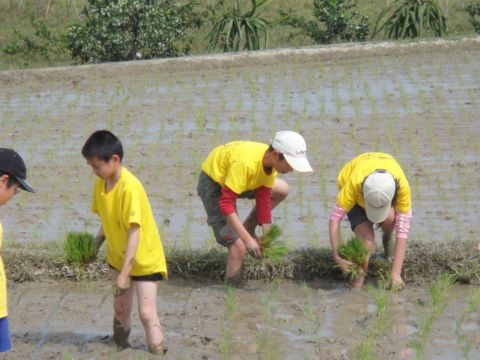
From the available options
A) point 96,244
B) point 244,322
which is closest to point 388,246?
point 244,322

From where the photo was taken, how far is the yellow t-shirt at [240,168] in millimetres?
5570

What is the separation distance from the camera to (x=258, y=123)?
30.0 ft

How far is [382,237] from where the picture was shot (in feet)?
20.5

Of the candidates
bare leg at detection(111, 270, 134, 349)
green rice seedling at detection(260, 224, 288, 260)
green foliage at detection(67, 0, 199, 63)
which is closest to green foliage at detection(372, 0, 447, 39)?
green foliage at detection(67, 0, 199, 63)

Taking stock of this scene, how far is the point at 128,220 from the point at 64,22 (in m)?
12.8

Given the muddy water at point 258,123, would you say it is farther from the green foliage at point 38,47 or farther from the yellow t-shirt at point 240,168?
the green foliage at point 38,47

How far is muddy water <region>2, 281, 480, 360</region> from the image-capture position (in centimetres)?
491

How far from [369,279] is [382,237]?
1.19ft

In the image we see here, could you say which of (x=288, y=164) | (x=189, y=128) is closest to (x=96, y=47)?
(x=189, y=128)

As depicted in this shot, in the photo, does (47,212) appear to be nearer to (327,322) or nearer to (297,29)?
(327,322)

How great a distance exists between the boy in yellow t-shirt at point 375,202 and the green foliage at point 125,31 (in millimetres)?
7049

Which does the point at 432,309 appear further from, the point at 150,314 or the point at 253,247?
the point at 150,314

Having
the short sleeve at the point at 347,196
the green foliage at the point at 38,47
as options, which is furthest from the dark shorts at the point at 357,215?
the green foliage at the point at 38,47

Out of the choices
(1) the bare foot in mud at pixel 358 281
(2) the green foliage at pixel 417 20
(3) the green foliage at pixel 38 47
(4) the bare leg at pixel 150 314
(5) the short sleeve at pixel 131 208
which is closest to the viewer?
(5) the short sleeve at pixel 131 208
